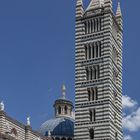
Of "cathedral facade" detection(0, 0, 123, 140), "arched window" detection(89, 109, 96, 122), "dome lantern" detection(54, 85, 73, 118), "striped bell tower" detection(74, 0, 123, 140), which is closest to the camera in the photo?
"cathedral facade" detection(0, 0, 123, 140)

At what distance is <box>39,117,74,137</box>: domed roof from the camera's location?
67750 mm

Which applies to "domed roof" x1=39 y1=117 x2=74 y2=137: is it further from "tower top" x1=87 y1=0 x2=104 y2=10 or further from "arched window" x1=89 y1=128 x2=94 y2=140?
"tower top" x1=87 y1=0 x2=104 y2=10

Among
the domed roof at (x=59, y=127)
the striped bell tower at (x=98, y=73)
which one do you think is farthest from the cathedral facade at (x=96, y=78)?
the domed roof at (x=59, y=127)

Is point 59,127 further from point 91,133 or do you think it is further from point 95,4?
point 95,4

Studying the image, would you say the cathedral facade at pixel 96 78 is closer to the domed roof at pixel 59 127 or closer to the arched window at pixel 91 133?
the arched window at pixel 91 133

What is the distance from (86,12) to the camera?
59.4 metres

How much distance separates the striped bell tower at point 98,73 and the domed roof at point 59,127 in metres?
12.3

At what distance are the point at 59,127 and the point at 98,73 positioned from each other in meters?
15.4

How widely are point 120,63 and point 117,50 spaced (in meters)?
1.52

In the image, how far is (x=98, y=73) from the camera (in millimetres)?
55938

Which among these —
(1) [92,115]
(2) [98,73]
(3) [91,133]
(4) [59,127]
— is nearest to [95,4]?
(2) [98,73]

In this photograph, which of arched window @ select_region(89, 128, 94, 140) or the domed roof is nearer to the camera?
arched window @ select_region(89, 128, 94, 140)

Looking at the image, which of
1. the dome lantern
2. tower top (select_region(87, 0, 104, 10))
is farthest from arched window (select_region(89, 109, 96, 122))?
the dome lantern

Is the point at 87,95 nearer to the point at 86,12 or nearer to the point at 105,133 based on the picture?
the point at 105,133
